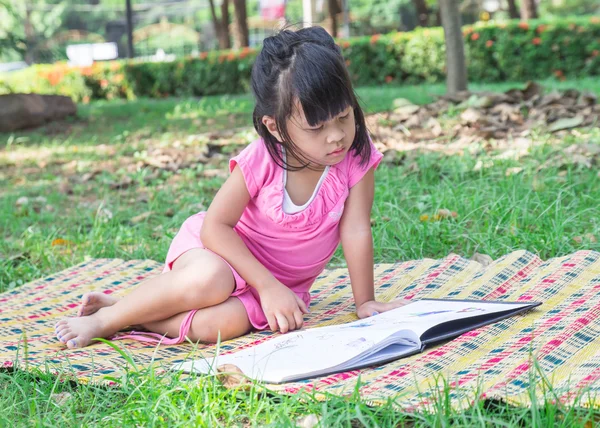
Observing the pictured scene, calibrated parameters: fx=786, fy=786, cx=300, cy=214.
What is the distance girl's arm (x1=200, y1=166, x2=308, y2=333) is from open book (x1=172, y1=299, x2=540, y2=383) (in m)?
0.13

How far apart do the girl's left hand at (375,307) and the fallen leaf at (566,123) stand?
3.06m

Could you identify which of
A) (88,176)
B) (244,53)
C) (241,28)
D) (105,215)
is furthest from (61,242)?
(241,28)

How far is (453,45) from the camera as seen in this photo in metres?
7.13

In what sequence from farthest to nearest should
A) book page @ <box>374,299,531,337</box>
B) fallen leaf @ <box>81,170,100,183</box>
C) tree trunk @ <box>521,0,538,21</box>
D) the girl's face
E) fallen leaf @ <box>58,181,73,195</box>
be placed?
1. tree trunk @ <box>521,0,538,21</box>
2. fallen leaf @ <box>81,170,100,183</box>
3. fallen leaf @ <box>58,181,73,195</box>
4. the girl's face
5. book page @ <box>374,299,531,337</box>

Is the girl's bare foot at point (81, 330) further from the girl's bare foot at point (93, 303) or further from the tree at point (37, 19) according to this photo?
the tree at point (37, 19)

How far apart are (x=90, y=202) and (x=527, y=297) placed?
3098mm

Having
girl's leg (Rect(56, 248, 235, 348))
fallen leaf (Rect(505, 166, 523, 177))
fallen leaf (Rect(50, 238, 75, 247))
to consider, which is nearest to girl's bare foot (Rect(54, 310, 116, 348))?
girl's leg (Rect(56, 248, 235, 348))

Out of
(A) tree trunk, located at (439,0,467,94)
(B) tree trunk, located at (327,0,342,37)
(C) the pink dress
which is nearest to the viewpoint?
(C) the pink dress

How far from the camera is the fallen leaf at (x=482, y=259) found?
3.08 metres

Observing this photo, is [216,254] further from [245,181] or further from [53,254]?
[53,254]

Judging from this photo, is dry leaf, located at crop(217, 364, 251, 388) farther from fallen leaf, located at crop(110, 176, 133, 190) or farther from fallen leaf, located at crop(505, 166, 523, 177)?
fallen leaf, located at crop(110, 176, 133, 190)

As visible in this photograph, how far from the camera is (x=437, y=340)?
2092 millimetres

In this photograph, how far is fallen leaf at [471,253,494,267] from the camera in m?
3.08

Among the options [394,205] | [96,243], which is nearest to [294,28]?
[394,205]
